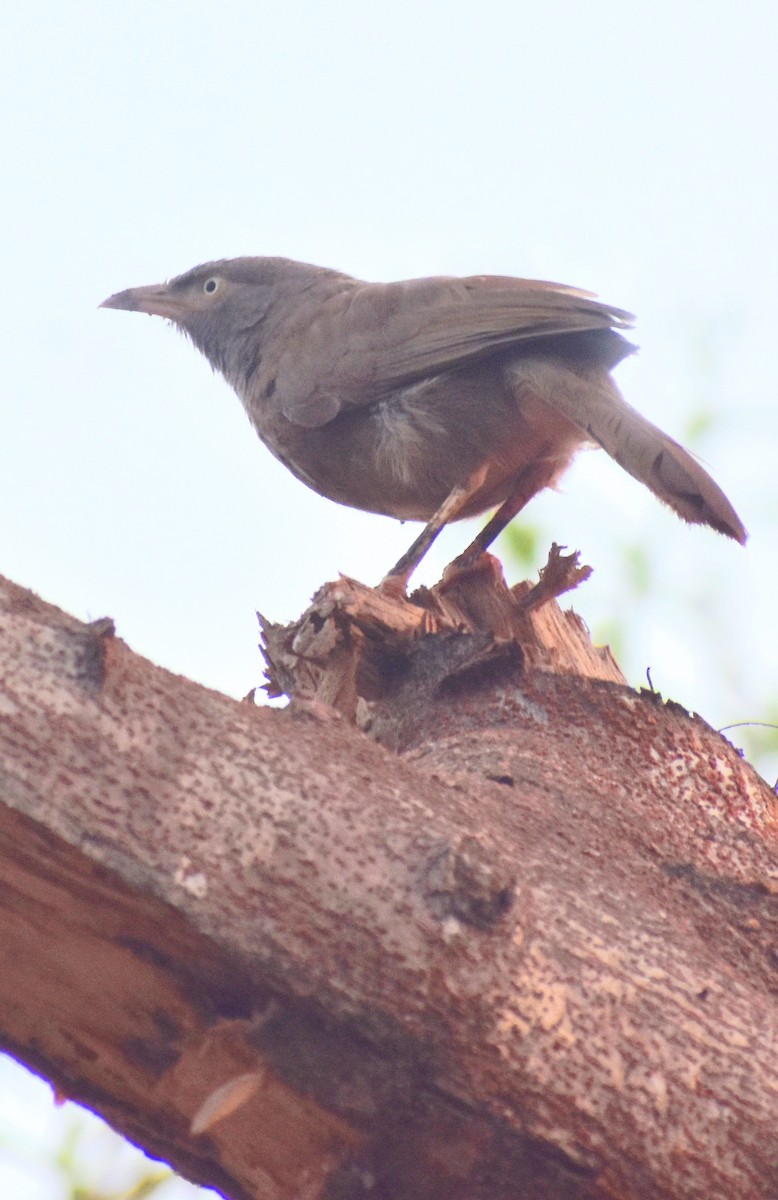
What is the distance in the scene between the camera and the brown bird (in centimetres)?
559

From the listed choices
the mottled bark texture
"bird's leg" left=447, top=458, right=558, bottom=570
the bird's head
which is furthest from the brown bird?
the mottled bark texture

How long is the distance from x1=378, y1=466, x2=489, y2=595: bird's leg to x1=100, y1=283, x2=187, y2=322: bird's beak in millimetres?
2558

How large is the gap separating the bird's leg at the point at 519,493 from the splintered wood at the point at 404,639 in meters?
1.32

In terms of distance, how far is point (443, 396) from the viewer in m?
5.79

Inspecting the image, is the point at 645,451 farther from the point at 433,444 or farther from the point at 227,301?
the point at 227,301

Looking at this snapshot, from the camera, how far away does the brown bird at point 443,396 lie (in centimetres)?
559

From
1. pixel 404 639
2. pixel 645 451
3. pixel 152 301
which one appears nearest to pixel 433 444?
pixel 645 451

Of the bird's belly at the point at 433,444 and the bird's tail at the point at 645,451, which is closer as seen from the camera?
the bird's tail at the point at 645,451

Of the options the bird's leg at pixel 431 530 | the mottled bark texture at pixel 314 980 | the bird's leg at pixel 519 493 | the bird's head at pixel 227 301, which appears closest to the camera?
the mottled bark texture at pixel 314 980

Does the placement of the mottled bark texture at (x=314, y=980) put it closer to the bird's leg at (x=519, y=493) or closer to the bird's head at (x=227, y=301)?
the bird's leg at (x=519, y=493)

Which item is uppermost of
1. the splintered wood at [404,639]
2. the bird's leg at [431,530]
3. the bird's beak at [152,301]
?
the bird's beak at [152,301]

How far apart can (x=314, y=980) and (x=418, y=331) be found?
4.25 metres

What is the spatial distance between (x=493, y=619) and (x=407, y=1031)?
2725 millimetres

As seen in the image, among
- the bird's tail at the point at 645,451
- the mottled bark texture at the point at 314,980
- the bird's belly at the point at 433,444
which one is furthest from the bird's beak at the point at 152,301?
the mottled bark texture at the point at 314,980
